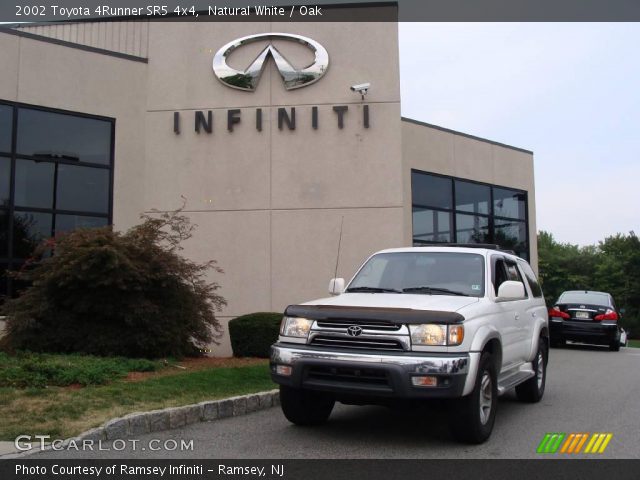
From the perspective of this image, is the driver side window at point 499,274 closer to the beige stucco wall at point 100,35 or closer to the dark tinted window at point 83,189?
the dark tinted window at point 83,189

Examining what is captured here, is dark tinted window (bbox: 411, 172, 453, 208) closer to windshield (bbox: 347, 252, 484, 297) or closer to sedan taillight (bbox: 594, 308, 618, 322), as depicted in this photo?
sedan taillight (bbox: 594, 308, 618, 322)

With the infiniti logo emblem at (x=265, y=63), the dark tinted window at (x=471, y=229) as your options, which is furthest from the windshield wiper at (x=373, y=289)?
the dark tinted window at (x=471, y=229)

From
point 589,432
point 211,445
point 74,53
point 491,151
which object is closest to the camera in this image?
point 211,445

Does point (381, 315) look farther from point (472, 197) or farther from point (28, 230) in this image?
point (472, 197)

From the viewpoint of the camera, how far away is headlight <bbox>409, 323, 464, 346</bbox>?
218 inches

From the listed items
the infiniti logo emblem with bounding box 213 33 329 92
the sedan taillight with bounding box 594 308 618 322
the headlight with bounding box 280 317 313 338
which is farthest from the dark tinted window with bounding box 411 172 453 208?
the headlight with bounding box 280 317 313 338

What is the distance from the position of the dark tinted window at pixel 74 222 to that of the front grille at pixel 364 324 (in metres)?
9.84

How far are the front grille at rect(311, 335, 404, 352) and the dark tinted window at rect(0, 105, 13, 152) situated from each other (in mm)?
10686

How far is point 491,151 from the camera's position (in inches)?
821

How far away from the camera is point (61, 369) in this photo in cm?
799

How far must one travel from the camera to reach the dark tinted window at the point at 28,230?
13578mm
